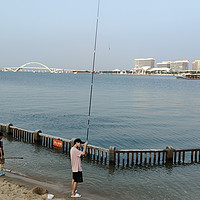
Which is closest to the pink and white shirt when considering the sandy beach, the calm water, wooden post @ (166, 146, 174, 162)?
the sandy beach

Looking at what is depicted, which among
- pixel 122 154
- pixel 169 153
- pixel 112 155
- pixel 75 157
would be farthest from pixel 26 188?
pixel 169 153

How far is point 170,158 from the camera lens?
51.3ft

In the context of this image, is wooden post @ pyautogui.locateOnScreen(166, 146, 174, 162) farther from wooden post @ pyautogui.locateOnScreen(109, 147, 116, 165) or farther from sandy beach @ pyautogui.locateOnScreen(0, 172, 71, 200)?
sandy beach @ pyautogui.locateOnScreen(0, 172, 71, 200)

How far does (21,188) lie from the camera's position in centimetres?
1030

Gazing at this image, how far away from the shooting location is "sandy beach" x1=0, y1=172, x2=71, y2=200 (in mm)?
9492

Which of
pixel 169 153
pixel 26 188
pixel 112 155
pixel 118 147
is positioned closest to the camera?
pixel 26 188

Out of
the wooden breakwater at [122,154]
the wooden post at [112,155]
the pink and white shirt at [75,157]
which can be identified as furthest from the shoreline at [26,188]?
the wooden breakwater at [122,154]

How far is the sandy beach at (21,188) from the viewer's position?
9.49 meters

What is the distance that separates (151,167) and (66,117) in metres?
17.0

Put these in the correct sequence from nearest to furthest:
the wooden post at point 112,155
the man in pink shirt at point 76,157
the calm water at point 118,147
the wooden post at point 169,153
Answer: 1. the man in pink shirt at point 76,157
2. the calm water at point 118,147
3. the wooden post at point 112,155
4. the wooden post at point 169,153

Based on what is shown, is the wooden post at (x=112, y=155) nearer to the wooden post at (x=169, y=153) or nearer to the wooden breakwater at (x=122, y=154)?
the wooden breakwater at (x=122, y=154)

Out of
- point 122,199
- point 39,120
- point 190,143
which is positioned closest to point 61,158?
point 122,199

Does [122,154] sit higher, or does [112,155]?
[112,155]

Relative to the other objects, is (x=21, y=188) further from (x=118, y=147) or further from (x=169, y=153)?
(x=118, y=147)
